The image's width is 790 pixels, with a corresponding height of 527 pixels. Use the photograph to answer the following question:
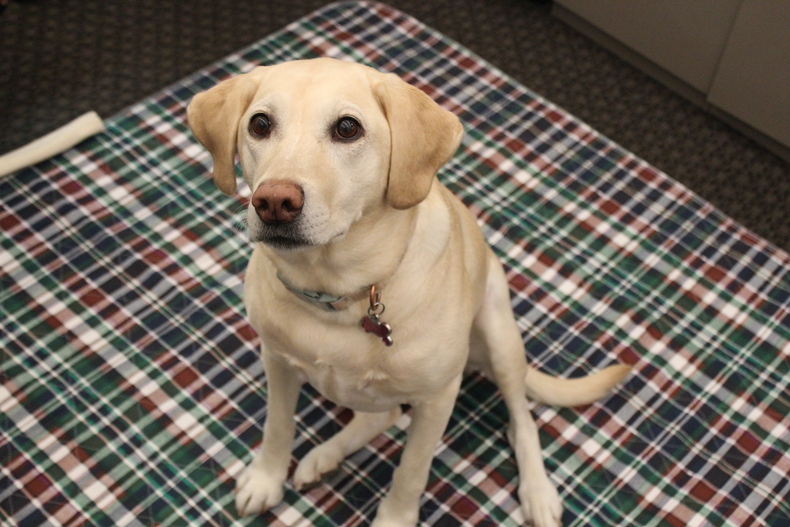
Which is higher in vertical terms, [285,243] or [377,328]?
[285,243]

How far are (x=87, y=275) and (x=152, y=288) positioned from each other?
0.19 metres

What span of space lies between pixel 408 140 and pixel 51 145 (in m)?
1.65

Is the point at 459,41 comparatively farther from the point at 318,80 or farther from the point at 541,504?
the point at 318,80

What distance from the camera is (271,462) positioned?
6.56 ft

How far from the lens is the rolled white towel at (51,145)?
262 cm

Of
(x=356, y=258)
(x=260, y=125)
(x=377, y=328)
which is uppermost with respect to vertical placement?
(x=260, y=125)

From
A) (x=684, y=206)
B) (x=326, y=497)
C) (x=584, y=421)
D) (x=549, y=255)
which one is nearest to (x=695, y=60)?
(x=684, y=206)

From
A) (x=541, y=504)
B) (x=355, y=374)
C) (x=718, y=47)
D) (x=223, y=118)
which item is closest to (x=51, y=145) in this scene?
(x=223, y=118)

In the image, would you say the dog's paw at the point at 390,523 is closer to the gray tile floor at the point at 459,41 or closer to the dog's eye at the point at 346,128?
the dog's eye at the point at 346,128

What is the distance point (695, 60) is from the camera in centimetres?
304

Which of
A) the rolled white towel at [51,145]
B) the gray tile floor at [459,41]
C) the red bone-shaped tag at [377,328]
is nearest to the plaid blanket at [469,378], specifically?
the rolled white towel at [51,145]

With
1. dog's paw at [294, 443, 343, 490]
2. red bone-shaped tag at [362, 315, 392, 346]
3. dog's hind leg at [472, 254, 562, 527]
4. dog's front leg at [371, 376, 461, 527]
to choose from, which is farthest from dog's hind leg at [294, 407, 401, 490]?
red bone-shaped tag at [362, 315, 392, 346]

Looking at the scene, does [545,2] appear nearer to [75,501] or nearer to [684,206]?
[684,206]

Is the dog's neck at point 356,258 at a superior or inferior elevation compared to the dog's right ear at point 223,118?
inferior
